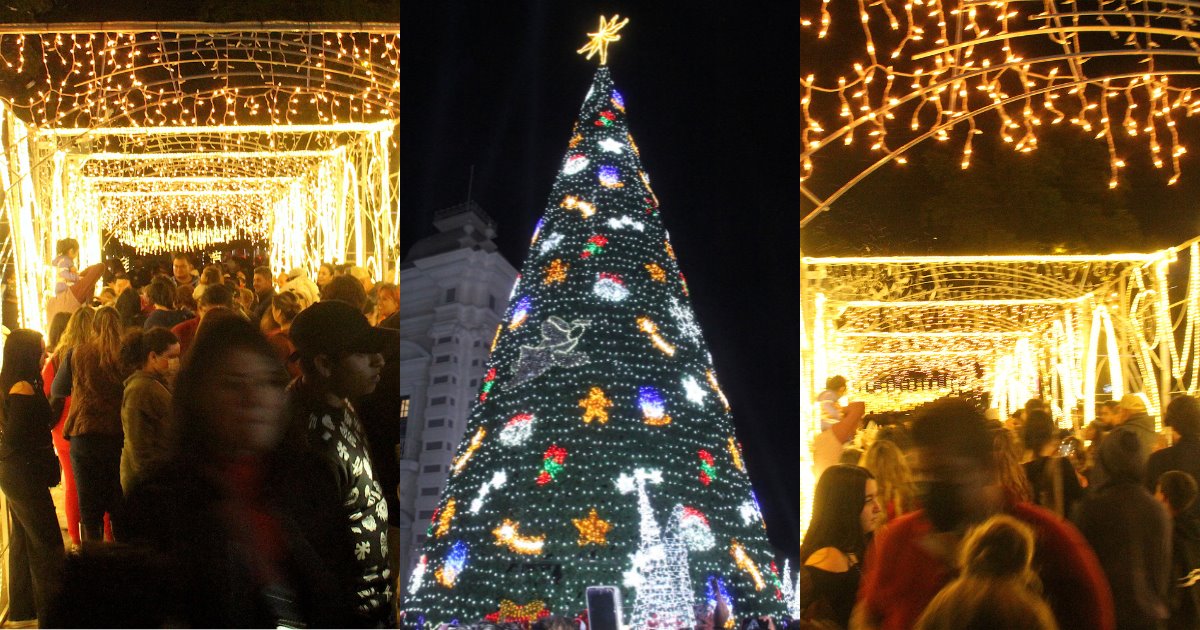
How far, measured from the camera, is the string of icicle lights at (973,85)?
372 centimetres

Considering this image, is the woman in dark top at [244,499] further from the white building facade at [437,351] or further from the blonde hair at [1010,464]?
the blonde hair at [1010,464]

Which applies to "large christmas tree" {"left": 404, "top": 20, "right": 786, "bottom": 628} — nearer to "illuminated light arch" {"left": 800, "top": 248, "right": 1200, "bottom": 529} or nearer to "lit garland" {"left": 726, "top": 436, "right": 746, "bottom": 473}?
"lit garland" {"left": 726, "top": 436, "right": 746, "bottom": 473}

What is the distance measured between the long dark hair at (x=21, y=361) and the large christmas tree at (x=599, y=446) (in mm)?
1732

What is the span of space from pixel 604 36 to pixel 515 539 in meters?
1.87

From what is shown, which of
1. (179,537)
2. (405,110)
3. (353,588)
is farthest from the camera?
(405,110)

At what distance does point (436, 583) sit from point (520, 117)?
1.72 metres

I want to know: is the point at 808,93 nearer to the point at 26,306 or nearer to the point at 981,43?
the point at 981,43

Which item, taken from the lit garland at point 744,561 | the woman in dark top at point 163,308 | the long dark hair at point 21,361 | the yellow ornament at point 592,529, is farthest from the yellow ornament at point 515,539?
the long dark hair at point 21,361

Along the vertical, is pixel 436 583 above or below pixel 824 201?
below

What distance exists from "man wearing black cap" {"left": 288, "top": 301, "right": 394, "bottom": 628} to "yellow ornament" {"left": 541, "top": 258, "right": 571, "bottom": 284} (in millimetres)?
627

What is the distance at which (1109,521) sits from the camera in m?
3.42

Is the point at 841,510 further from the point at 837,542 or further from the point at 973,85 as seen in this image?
the point at 973,85

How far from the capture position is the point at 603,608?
3.26 m

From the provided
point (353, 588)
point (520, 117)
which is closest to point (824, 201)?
point (520, 117)
